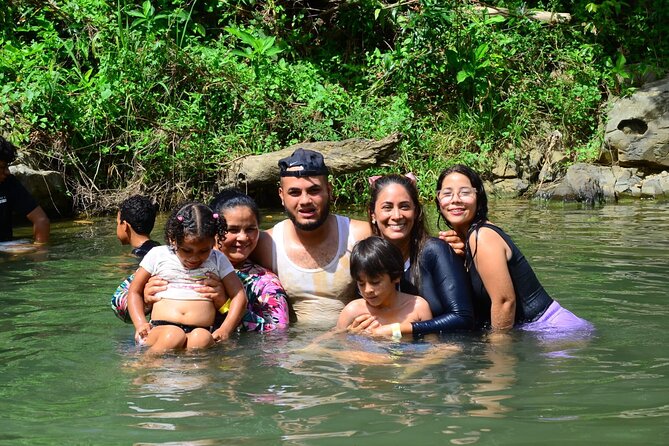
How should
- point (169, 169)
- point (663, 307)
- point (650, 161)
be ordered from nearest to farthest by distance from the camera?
point (663, 307) < point (169, 169) < point (650, 161)

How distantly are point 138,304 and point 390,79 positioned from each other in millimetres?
9381

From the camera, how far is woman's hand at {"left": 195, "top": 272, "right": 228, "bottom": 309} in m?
5.52

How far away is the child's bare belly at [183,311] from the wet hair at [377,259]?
924 millimetres

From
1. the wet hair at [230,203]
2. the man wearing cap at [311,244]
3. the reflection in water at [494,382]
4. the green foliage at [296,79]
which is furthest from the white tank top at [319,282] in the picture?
the green foliage at [296,79]

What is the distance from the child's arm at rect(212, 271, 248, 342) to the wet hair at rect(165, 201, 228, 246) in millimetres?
310

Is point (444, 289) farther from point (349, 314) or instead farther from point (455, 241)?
point (349, 314)

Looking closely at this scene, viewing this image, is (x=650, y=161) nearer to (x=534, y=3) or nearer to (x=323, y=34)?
(x=534, y=3)

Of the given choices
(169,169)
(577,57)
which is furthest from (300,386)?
(577,57)

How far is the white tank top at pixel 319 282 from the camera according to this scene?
19.2 feet

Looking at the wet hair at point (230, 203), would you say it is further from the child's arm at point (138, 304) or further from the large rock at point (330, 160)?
the large rock at point (330, 160)

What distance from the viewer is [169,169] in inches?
481

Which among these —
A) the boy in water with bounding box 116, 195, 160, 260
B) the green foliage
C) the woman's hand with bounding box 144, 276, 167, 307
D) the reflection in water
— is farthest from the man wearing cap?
the green foliage

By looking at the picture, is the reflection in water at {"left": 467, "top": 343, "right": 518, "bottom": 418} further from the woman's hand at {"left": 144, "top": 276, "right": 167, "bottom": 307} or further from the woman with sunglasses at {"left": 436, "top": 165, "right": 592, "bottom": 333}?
the woman's hand at {"left": 144, "top": 276, "right": 167, "bottom": 307}

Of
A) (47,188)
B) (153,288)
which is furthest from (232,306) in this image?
(47,188)
